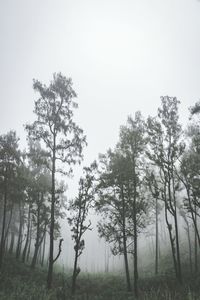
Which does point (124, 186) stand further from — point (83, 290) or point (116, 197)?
point (83, 290)

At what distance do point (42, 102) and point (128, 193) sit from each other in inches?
386

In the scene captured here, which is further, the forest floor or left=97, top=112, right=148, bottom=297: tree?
left=97, top=112, right=148, bottom=297: tree

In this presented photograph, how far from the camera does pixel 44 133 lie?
601 inches

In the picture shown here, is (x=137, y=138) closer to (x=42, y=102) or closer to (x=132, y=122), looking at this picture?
(x=132, y=122)

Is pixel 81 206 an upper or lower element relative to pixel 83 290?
upper

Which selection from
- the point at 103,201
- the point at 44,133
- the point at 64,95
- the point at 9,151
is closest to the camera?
the point at 44,133

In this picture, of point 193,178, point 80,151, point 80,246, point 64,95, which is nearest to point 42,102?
point 64,95

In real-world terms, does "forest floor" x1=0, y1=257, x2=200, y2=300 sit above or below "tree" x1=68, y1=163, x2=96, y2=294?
below

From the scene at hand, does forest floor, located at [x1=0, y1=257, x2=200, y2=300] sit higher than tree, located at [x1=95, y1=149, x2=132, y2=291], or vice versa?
tree, located at [x1=95, y1=149, x2=132, y2=291]

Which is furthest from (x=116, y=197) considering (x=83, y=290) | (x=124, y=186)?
(x=83, y=290)

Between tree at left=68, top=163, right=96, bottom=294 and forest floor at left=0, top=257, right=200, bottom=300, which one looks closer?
forest floor at left=0, top=257, right=200, bottom=300

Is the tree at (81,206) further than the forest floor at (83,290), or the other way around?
the tree at (81,206)

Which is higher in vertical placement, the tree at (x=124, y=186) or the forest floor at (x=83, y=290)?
the tree at (x=124, y=186)

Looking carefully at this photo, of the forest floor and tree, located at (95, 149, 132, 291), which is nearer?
the forest floor
